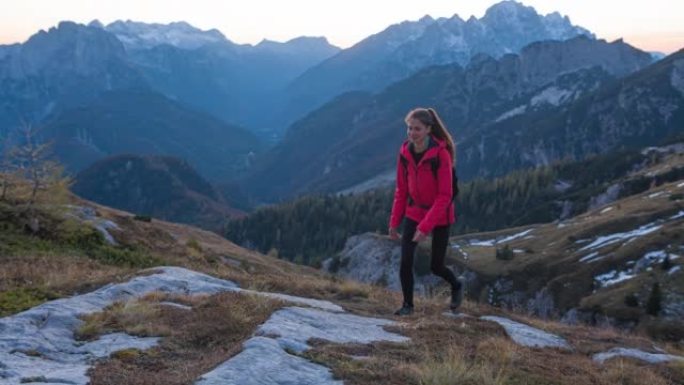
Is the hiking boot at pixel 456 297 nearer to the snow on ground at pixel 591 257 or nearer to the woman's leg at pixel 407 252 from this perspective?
the woman's leg at pixel 407 252

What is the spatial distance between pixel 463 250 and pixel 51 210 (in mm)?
124289

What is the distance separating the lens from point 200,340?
33.6 feet

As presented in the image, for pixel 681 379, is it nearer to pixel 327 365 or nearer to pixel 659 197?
pixel 327 365

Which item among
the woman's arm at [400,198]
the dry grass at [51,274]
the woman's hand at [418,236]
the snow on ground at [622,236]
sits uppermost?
the woman's arm at [400,198]

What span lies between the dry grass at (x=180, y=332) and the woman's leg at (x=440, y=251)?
12.3 feet

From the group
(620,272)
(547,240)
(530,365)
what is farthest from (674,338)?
(530,365)

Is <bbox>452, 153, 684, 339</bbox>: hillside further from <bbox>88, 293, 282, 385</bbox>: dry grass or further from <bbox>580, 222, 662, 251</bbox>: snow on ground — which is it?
<bbox>88, 293, 282, 385</bbox>: dry grass

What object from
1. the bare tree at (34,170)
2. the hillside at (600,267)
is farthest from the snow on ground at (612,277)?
the bare tree at (34,170)

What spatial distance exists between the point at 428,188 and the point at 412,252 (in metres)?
1.44

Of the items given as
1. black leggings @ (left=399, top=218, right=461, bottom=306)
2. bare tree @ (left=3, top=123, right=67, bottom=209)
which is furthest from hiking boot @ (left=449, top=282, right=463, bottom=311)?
bare tree @ (left=3, top=123, right=67, bottom=209)

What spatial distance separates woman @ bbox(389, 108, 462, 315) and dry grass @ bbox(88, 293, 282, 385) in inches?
129

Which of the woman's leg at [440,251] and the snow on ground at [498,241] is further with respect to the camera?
the snow on ground at [498,241]

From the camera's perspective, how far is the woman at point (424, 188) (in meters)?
13.4

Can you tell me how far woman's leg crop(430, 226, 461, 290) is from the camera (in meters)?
14.1
